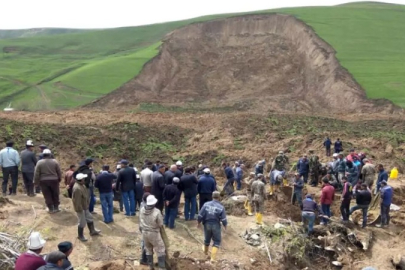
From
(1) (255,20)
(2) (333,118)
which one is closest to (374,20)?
(1) (255,20)

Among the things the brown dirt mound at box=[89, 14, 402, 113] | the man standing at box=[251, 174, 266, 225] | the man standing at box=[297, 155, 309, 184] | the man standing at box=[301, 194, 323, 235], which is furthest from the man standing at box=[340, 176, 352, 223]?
the brown dirt mound at box=[89, 14, 402, 113]

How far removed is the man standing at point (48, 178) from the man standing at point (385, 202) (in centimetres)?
1044

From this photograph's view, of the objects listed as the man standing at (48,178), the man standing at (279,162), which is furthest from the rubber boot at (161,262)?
the man standing at (279,162)

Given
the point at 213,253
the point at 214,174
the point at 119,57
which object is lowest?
the point at 214,174

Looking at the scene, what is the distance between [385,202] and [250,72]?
1663 inches

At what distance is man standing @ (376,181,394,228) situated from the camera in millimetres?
13789

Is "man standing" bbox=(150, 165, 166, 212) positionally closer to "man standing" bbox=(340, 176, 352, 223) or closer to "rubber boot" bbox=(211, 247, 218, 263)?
"rubber boot" bbox=(211, 247, 218, 263)

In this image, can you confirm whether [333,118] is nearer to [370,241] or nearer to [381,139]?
[381,139]

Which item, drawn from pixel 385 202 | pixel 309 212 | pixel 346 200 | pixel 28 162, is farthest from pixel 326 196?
pixel 28 162

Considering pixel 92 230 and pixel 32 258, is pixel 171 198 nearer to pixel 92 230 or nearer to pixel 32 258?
pixel 92 230

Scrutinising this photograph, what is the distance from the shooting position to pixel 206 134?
29062 mm

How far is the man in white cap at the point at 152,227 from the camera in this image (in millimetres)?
8984

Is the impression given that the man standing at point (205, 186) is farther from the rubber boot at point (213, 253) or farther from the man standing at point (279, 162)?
the man standing at point (279, 162)

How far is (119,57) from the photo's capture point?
59.8 m
